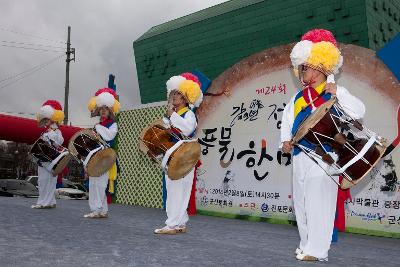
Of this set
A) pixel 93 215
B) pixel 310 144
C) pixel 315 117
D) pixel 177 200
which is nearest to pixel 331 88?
pixel 315 117

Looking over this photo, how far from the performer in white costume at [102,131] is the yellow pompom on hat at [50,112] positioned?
1.26 metres

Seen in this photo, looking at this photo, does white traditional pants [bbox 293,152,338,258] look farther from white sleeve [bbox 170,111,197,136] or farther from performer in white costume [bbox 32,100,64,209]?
performer in white costume [bbox 32,100,64,209]

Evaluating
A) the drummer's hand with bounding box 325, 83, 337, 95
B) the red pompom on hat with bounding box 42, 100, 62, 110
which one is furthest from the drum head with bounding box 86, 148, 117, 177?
the drummer's hand with bounding box 325, 83, 337, 95

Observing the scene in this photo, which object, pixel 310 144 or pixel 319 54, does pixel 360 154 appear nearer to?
pixel 310 144

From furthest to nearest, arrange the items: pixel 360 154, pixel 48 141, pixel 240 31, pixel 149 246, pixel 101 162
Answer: pixel 240 31 < pixel 48 141 < pixel 101 162 < pixel 149 246 < pixel 360 154

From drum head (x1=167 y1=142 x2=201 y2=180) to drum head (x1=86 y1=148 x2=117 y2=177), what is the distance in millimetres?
1411

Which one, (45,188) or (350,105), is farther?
(45,188)

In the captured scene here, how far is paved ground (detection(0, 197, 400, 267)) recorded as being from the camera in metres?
2.74

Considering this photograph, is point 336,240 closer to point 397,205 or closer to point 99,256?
point 397,205

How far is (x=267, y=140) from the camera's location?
6406 millimetres

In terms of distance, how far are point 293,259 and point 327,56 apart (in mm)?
1575

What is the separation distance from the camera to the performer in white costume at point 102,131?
Result: 546 centimetres

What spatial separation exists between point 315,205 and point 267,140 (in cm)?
328

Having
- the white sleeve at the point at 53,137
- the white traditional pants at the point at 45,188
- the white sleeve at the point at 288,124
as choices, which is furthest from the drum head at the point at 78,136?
the white sleeve at the point at 288,124
